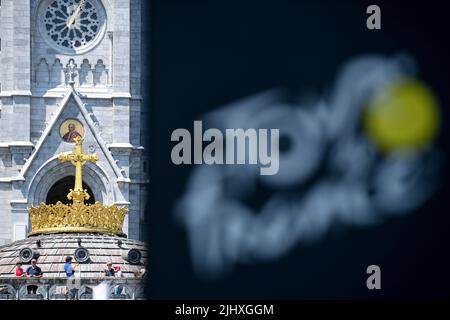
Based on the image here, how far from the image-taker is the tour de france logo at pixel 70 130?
5412 cm

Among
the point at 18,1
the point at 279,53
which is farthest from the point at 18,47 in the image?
the point at 279,53

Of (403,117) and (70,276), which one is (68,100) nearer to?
(70,276)

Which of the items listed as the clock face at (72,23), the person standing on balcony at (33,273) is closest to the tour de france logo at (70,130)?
the clock face at (72,23)

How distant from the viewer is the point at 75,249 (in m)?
28.5

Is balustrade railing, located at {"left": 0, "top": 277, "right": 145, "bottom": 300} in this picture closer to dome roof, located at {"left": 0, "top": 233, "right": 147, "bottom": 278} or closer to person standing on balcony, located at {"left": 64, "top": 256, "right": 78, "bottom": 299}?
person standing on balcony, located at {"left": 64, "top": 256, "right": 78, "bottom": 299}

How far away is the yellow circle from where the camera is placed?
14.4m

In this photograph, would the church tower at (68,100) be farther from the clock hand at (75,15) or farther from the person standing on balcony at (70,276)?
the person standing on balcony at (70,276)

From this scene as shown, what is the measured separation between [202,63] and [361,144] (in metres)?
1.43

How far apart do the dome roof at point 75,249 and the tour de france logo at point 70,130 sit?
Answer: 956 inches

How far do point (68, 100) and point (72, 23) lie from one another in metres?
2.91

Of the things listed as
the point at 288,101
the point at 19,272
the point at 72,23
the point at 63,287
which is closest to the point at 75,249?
the point at 19,272

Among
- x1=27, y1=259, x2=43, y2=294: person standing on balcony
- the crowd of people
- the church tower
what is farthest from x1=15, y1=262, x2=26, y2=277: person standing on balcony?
the church tower

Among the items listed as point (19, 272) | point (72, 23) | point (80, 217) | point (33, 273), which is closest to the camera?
point (33, 273)

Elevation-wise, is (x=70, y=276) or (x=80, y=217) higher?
(x=80, y=217)
